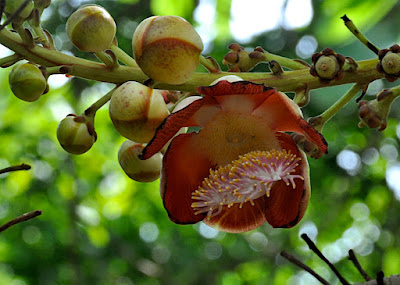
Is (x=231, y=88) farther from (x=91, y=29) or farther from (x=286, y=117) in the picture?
(x=91, y=29)

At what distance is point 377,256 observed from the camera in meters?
4.61

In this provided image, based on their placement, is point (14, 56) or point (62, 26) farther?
point (62, 26)

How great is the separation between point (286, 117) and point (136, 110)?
0.35m

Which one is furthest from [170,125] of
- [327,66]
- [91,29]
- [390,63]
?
[390,63]

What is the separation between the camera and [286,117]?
1.41 m

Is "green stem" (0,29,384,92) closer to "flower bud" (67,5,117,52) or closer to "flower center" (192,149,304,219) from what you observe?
"flower bud" (67,5,117,52)

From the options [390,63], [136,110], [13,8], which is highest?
[390,63]

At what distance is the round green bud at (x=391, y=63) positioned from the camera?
4.51ft

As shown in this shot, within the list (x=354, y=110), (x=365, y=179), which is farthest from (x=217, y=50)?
(x=365, y=179)

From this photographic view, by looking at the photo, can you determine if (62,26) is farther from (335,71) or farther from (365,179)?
(335,71)

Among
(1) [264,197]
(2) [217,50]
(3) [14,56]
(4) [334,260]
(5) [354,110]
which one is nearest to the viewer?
(3) [14,56]

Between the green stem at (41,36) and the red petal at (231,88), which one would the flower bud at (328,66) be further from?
the green stem at (41,36)

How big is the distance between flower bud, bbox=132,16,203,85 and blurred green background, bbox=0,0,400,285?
2374 mm

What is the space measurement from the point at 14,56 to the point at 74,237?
322 cm
